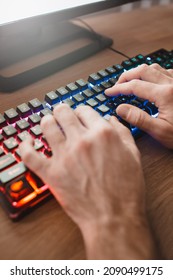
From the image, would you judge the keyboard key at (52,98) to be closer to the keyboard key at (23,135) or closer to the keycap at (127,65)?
the keyboard key at (23,135)

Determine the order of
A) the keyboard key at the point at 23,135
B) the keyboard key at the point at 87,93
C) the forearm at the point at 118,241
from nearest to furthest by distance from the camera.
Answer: the forearm at the point at 118,241 → the keyboard key at the point at 23,135 → the keyboard key at the point at 87,93

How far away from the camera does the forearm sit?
0.38 meters

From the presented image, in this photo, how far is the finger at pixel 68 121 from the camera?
0.46 metres

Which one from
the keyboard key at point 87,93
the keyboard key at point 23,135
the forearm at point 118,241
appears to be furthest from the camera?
the keyboard key at point 87,93

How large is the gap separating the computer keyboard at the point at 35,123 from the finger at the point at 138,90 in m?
0.01

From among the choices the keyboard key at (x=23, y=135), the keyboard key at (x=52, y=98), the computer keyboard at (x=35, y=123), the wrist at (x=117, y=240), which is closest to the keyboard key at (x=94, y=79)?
the computer keyboard at (x=35, y=123)

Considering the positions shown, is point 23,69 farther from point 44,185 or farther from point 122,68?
point 44,185

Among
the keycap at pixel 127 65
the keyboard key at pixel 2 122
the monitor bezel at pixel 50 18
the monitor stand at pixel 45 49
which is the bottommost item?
the keycap at pixel 127 65

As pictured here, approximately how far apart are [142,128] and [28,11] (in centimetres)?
36

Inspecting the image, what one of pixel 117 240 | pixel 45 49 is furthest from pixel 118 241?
pixel 45 49

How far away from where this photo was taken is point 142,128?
547 mm

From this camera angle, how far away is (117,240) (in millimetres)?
385

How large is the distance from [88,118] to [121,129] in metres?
0.07

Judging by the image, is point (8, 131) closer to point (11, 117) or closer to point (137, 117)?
point (11, 117)
